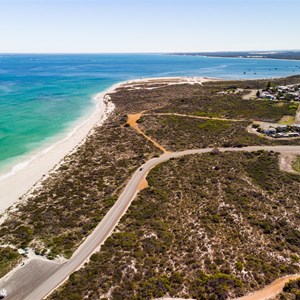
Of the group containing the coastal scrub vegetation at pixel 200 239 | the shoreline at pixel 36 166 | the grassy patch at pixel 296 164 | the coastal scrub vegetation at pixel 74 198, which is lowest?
the shoreline at pixel 36 166

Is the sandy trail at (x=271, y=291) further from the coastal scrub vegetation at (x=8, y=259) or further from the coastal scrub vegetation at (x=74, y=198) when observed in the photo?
the coastal scrub vegetation at (x=8, y=259)

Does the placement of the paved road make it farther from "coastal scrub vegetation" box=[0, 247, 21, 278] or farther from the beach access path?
"coastal scrub vegetation" box=[0, 247, 21, 278]

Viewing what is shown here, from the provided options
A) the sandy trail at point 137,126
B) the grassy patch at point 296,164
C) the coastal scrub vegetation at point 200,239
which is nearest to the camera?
the coastal scrub vegetation at point 200,239

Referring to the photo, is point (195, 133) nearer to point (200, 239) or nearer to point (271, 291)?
point (200, 239)

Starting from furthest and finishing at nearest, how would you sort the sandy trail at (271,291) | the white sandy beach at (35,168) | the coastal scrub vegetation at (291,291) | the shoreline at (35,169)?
the white sandy beach at (35,168) → the shoreline at (35,169) → the sandy trail at (271,291) → the coastal scrub vegetation at (291,291)

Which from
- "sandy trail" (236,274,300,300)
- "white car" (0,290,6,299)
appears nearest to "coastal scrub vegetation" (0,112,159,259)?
"white car" (0,290,6,299)

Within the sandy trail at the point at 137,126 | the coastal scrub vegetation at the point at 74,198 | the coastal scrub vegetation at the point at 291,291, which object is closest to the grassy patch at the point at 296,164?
the sandy trail at the point at 137,126

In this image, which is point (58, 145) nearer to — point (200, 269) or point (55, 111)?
point (55, 111)
